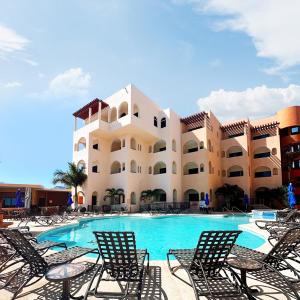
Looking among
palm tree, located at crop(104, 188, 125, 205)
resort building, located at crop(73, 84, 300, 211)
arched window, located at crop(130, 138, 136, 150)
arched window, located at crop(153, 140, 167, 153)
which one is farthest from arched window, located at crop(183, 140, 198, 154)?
palm tree, located at crop(104, 188, 125, 205)

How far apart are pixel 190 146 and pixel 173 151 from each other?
417 centimetres

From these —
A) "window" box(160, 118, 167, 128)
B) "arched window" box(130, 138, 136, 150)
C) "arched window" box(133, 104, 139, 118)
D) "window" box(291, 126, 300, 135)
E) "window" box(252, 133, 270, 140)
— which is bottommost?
"arched window" box(130, 138, 136, 150)

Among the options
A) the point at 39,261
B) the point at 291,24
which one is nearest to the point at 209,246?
the point at 39,261

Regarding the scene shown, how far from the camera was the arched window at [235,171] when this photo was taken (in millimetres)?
28594

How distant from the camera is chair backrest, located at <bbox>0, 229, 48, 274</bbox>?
3.16 m

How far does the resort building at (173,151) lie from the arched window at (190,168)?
0.13 metres

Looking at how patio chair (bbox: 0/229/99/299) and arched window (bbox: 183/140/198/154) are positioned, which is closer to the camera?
patio chair (bbox: 0/229/99/299)

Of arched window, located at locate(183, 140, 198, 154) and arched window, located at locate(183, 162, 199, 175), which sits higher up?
arched window, located at locate(183, 140, 198, 154)

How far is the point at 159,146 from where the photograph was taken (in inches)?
1177

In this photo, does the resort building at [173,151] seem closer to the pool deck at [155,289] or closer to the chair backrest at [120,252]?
the pool deck at [155,289]

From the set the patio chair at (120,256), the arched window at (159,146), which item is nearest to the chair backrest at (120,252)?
the patio chair at (120,256)

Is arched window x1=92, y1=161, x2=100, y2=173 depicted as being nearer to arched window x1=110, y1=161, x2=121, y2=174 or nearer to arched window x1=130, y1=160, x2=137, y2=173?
arched window x1=110, y1=161, x2=121, y2=174

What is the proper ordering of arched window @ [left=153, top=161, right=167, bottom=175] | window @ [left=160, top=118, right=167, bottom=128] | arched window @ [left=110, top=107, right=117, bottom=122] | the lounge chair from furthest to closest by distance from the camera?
arched window @ [left=153, top=161, right=167, bottom=175], arched window @ [left=110, top=107, right=117, bottom=122], window @ [left=160, top=118, right=167, bottom=128], the lounge chair

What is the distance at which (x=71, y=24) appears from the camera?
10.7 m
